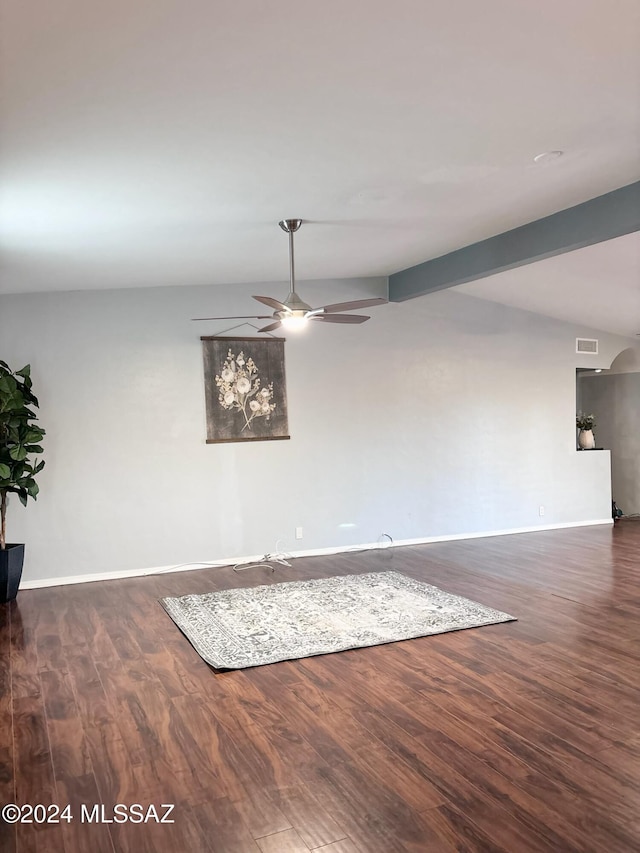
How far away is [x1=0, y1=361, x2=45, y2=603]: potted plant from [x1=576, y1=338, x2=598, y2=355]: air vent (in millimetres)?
6368

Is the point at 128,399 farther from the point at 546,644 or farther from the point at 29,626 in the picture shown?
the point at 546,644

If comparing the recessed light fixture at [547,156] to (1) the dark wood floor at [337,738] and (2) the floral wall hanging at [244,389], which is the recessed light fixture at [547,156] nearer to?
(1) the dark wood floor at [337,738]

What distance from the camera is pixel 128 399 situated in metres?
6.36

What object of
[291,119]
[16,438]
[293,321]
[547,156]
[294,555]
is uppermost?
[547,156]

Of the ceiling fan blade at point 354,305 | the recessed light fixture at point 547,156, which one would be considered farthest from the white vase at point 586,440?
the recessed light fixture at point 547,156

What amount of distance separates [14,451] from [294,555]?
292 cm

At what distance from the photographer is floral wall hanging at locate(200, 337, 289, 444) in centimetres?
671

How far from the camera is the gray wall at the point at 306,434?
614 centimetres

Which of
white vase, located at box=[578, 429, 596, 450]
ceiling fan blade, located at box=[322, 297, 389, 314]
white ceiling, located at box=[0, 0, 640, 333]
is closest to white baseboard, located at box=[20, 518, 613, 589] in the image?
white vase, located at box=[578, 429, 596, 450]

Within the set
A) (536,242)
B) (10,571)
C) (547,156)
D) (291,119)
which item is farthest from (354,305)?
(10,571)

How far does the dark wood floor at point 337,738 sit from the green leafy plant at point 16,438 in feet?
3.30

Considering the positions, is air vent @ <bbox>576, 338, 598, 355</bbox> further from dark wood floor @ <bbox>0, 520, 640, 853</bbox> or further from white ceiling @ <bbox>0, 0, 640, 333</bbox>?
dark wood floor @ <bbox>0, 520, 640, 853</bbox>

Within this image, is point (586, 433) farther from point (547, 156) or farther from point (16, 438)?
point (16, 438)

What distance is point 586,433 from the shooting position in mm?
8781
